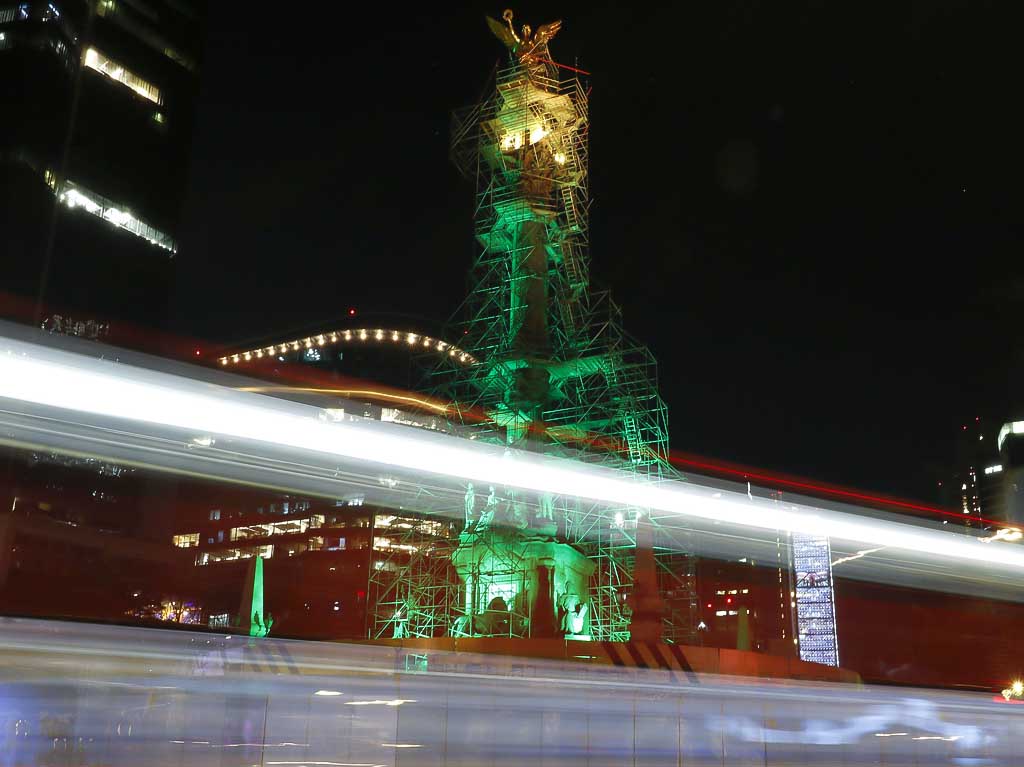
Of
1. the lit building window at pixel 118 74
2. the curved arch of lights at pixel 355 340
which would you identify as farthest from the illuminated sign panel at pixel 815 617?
the lit building window at pixel 118 74

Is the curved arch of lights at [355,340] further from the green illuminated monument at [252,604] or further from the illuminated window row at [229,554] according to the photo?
the green illuminated monument at [252,604]

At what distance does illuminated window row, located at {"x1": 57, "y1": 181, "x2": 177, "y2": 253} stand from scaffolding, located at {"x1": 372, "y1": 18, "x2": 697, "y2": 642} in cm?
3054

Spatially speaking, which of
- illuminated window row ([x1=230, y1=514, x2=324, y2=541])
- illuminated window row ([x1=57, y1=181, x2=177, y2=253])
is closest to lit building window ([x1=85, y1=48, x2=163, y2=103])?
illuminated window row ([x1=57, y1=181, x2=177, y2=253])

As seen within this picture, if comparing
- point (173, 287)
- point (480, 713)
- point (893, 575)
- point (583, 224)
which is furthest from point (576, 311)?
point (173, 287)

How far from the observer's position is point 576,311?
34.8 meters

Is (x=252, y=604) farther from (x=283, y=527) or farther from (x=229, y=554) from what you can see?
(x=229, y=554)

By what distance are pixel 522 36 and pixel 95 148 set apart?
35636 millimetres

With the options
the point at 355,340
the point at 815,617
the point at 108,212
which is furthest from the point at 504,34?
the point at 815,617

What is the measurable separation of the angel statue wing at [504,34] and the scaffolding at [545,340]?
0.19 m

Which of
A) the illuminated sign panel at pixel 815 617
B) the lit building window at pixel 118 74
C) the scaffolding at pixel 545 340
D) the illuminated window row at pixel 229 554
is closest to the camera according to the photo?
the scaffolding at pixel 545 340

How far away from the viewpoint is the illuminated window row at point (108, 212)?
55188mm

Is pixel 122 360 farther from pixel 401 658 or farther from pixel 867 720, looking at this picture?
pixel 867 720

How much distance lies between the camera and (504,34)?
3450cm

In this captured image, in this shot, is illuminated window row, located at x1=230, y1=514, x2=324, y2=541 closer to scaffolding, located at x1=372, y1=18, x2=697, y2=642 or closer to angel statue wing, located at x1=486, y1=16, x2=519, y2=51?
scaffolding, located at x1=372, y1=18, x2=697, y2=642
